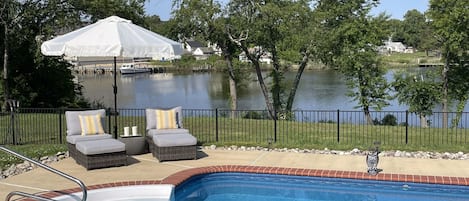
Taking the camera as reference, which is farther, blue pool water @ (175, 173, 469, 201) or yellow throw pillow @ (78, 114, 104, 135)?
yellow throw pillow @ (78, 114, 104, 135)

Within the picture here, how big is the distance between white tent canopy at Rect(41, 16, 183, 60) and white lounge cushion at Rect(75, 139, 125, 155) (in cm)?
160

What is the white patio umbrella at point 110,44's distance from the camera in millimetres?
9383

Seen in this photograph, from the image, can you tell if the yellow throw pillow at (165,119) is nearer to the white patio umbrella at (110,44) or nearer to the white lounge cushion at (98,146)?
the white patio umbrella at (110,44)

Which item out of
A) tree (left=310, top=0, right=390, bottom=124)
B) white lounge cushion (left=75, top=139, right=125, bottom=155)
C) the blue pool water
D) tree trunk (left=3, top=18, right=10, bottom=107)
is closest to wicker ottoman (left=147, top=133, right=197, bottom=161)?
white lounge cushion (left=75, top=139, right=125, bottom=155)

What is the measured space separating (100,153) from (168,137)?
1383 millimetres

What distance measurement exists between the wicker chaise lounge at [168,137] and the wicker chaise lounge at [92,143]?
0.74m

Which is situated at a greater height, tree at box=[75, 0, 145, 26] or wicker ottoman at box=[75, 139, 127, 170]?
tree at box=[75, 0, 145, 26]

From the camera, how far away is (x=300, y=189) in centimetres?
838

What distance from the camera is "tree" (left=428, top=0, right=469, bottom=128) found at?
2036 cm

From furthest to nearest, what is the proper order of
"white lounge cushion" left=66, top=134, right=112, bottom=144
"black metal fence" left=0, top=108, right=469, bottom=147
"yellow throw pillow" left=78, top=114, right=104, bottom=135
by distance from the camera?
"black metal fence" left=0, top=108, right=469, bottom=147
"yellow throw pillow" left=78, top=114, right=104, bottom=135
"white lounge cushion" left=66, top=134, right=112, bottom=144

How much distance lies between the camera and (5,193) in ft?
24.5

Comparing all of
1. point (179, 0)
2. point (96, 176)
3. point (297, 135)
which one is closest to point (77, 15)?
point (179, 0)

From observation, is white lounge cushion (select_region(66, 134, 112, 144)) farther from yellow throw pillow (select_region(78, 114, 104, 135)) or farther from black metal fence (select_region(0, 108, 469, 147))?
black metal fence (select_region(0, 108, 469, 147))

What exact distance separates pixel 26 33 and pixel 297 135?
12674mm
